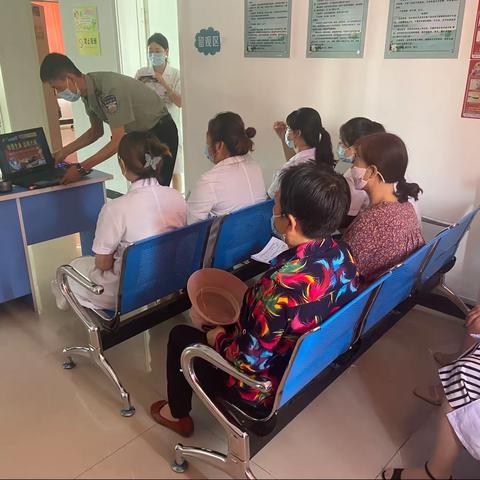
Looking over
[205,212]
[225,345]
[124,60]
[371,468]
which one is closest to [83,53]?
[124,60]

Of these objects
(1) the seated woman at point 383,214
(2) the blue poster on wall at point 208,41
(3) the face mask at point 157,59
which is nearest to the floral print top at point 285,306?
(1) the seated woman at point 383,214

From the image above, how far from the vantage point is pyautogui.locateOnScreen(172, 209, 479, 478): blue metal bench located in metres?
1.26

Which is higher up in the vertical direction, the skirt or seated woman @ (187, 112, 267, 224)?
seated woman @ (187, 112, 267, 224)

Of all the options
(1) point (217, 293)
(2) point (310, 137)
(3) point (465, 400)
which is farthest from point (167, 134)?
(3) point (465, 400)

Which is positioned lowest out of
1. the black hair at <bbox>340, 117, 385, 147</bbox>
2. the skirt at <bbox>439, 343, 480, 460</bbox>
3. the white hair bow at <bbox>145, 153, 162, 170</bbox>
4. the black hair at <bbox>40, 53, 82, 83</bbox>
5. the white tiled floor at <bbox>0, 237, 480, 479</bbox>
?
the white tiled floor at <bbox>0, 237, 480, 479</bbox>

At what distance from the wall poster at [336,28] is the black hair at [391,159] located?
1139mm

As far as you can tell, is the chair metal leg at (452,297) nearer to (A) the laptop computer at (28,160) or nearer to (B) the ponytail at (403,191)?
(B) the ponytail at (403,191)

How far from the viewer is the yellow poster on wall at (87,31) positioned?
4355 millimetres

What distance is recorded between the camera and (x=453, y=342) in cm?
236

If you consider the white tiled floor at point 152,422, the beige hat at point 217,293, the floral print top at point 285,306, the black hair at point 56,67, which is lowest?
the white tiled floor at point 152,422

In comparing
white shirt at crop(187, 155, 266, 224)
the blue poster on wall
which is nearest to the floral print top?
white shirt at crop(187, 155, 266, 224)

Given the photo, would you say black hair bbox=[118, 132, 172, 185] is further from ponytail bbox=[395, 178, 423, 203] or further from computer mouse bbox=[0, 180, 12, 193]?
ponytail bbox=[395, 178, 423, 203]

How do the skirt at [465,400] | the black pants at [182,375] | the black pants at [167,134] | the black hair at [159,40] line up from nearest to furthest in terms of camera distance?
the skirt at [465,400], the black pants at [182,375], the black pants at [167,134], the black hair at [159,40]

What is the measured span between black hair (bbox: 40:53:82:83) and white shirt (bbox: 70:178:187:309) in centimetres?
137
